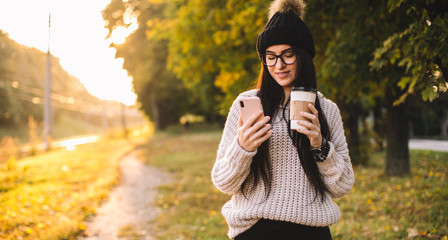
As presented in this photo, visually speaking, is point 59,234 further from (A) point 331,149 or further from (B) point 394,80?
(B) point 394,80

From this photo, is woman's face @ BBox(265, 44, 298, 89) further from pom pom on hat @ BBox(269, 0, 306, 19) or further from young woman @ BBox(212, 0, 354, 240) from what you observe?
pom pom on hat @ BBox(269, 0, 306, 19)

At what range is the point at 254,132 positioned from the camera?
1631 mm

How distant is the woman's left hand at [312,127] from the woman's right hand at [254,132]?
16cm

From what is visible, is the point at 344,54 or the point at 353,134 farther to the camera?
the point at 353,134

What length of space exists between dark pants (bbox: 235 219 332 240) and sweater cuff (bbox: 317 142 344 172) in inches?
13.7

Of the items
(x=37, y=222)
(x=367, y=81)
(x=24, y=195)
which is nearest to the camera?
(x=37, y=222)

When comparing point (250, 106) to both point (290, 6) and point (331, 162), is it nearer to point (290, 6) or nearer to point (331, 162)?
point (331, 162)

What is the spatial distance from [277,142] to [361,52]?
3.89m

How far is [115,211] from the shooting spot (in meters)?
6.62

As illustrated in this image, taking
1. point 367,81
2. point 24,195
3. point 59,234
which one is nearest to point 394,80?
point 367,81

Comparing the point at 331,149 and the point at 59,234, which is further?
the point at 59,234

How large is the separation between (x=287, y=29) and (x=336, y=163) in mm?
760

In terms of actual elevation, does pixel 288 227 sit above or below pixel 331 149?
below

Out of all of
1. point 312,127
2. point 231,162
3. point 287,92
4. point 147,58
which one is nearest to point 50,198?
point 231,162
